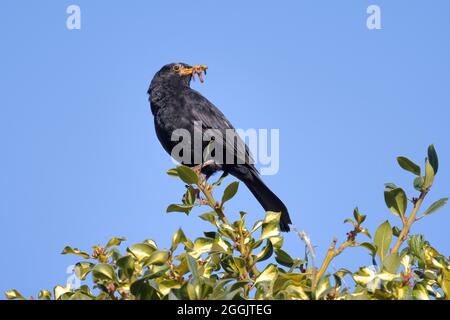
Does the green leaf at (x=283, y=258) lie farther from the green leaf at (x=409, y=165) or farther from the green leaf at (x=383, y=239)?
the green leaf at (x=409, y=165)

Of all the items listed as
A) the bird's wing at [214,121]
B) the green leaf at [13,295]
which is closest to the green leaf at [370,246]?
the green leaf at [13,295]

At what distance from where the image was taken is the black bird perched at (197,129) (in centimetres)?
673

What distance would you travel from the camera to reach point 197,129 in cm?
680

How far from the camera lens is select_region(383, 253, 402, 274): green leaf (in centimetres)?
240

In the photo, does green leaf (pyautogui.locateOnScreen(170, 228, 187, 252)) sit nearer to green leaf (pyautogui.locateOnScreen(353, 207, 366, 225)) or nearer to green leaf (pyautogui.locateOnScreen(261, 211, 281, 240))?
green leaf (pyautogui.locateOnScreen(261, 211, 281, 240))

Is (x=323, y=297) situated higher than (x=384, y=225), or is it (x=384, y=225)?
(x=384, y=225)

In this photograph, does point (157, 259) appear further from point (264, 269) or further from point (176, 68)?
point (176, 68)

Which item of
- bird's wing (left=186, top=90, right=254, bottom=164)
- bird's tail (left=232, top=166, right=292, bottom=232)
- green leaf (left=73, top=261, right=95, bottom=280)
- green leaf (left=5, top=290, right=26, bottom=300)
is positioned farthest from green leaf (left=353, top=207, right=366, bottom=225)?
bird's wing (left=186, top=90, right=254, bottom=164)

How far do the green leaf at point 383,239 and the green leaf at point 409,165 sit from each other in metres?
0.35

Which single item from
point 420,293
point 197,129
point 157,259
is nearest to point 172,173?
point 157,259
